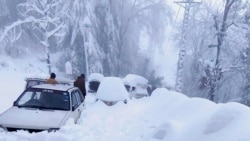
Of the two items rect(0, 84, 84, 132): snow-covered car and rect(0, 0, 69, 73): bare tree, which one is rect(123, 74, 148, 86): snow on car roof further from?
rect(0, 84, 84, 132): snow-covered car

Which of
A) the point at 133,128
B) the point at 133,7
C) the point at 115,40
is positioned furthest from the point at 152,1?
the point at 133,128

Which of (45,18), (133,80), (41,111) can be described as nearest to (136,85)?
(133,80)

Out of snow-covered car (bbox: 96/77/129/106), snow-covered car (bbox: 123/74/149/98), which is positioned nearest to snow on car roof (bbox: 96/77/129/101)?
snow-covered car (bbox: 96/77/129/106)

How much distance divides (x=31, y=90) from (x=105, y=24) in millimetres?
25275

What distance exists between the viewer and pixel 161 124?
8.93 metres

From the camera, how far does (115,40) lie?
34750 mm

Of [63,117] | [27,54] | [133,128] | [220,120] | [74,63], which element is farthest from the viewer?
[27,54]

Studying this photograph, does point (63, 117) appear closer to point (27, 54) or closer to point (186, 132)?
point (186, 132)

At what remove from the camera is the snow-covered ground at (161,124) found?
6539 mm

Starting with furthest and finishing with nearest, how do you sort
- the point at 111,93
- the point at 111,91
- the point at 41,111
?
the point at 111,91
the point at 111,93
the point at 41,111

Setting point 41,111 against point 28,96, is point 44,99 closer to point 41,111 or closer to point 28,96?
point 28,96

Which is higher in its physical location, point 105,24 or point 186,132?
point 105,24

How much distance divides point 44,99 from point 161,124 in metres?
3.14

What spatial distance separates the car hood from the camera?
693 cm
